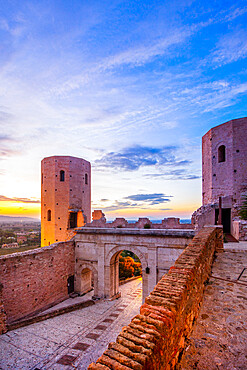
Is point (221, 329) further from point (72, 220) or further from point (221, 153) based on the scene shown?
point (72, 220)

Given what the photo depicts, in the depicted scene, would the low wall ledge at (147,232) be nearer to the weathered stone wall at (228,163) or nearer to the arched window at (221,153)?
the weathered stone wall at (228,163)

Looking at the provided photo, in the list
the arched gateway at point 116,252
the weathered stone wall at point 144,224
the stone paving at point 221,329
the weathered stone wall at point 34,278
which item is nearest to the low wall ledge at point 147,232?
the arched gateway at point 116,252

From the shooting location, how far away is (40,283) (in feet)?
41.7

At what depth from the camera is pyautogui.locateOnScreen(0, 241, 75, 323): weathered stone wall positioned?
36.1 feet

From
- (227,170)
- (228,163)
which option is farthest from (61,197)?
(228,163)

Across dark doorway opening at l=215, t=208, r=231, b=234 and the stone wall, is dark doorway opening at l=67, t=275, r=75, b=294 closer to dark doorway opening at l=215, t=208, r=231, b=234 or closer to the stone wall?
dark doorway opening at l=215, t=208, r=231, b=234

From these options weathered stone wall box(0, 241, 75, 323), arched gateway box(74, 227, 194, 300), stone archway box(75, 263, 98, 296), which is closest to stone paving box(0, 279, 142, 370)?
weathered stone wall box(0, 241, 75, 323)

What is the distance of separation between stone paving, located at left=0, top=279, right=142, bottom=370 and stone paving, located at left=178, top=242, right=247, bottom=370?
20.3ft

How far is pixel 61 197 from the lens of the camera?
2136cm

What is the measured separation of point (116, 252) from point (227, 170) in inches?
450

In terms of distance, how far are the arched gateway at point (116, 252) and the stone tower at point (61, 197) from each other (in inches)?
241

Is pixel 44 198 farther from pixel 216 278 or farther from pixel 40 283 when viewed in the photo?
pixel 216 278

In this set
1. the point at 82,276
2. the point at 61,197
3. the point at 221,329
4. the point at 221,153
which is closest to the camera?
the point at 221,329

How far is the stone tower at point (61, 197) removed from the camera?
2124 cm
